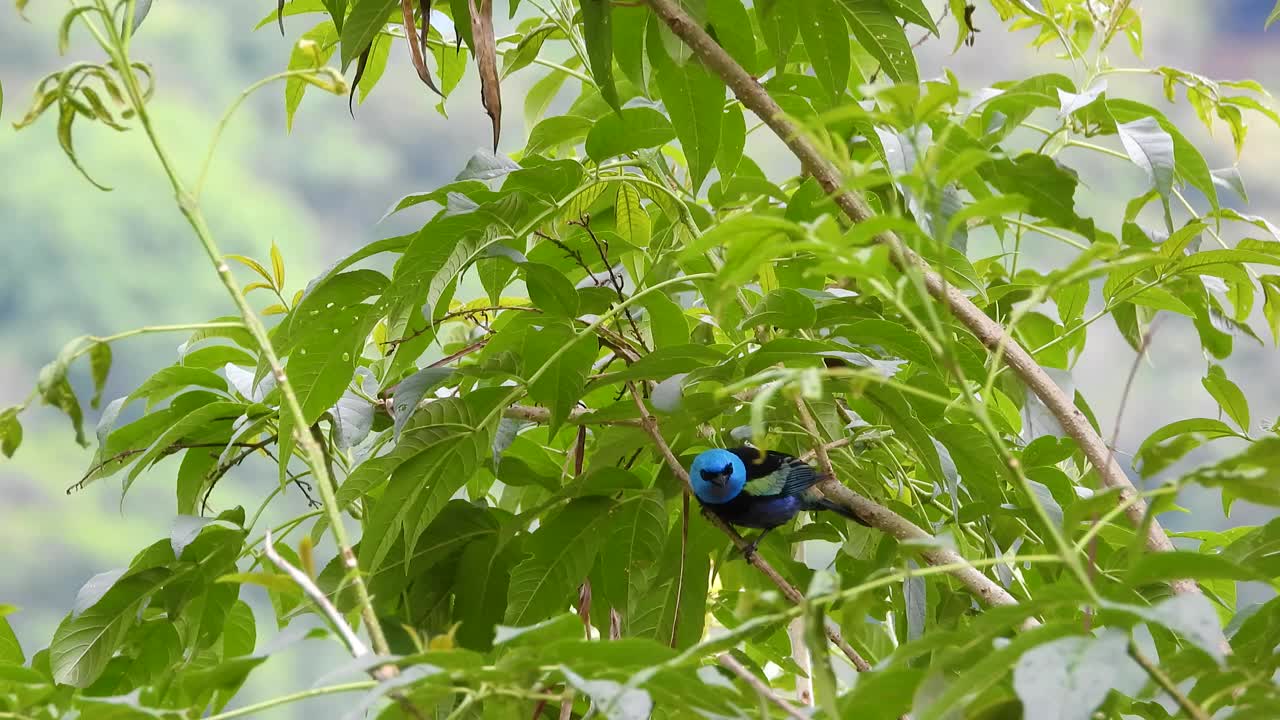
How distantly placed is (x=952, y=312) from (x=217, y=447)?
87 cm

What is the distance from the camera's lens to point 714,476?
151cm

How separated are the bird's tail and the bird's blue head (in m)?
0.10

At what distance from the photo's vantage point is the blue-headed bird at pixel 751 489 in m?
1.46

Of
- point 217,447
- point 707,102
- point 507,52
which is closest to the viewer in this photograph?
point 707,102

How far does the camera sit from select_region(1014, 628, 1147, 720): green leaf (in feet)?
1.76

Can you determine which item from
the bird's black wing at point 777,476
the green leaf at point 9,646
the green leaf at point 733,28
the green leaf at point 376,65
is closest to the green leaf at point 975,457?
the bird's black wing at point 777,476

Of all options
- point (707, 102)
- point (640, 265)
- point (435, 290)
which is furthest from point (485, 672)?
point (640, 265)

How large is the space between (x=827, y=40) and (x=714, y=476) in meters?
0.55

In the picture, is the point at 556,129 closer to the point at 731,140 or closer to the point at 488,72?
the point at 731,140

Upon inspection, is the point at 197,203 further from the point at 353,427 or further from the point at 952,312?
the point at 952,312

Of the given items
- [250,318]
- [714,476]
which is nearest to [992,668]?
[250,318]

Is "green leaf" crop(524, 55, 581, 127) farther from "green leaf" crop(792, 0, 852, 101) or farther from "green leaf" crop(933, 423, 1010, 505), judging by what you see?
"green leaf" crop(933, 423, 1010, 505)

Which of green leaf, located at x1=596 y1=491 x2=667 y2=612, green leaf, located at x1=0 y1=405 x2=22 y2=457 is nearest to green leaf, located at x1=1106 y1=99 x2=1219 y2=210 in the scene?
green leaf, located at x1=596 y1=491 x2=667 y2=612

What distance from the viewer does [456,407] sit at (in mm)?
1235
